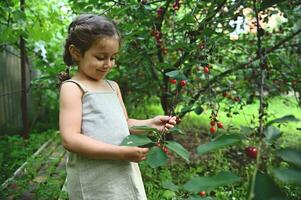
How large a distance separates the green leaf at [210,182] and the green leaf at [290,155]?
9 centimetres

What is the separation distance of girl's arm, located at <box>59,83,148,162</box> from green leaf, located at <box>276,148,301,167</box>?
58cm

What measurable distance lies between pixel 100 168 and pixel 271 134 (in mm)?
822

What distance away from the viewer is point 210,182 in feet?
2.17

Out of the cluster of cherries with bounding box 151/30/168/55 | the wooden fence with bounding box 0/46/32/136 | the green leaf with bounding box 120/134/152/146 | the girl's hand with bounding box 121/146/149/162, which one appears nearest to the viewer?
the green leaf with bounding box 120/134/152/146

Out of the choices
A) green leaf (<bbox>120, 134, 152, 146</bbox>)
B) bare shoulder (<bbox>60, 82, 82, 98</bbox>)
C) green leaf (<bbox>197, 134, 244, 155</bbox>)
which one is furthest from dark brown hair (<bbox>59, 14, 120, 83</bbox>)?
green leaf (<bbox>197, 134, 244, 155</bbox>)

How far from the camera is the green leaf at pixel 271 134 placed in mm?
674

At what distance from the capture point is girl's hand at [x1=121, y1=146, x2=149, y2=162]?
120cm

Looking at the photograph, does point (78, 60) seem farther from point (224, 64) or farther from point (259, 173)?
point (224, 64)

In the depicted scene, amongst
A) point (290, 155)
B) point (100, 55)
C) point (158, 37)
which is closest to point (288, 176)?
point (290, 155)

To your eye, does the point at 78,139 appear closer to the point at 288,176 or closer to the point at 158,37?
the point at 288,176

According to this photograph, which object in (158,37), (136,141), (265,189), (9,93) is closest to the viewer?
(265,189)

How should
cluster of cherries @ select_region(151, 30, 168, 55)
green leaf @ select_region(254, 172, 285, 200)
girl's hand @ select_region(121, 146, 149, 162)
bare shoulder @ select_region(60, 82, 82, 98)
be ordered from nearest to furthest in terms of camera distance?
green leaf @ select_region(254, 172, 285, 200) < girl's hand @ select_region(121, 146, 149, 162) < bare shoulder @ select_region(60, 82, 82, 98) < cluster of cherries @ select_region(151, 30, 168, 55)

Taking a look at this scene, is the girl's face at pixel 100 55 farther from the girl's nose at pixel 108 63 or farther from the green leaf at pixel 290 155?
the green leaf at pixel 290 155

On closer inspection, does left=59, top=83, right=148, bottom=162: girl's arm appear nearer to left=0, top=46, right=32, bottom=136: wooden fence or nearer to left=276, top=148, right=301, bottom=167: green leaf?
left=276, top=148, right=301, bottom=167: green leaf
